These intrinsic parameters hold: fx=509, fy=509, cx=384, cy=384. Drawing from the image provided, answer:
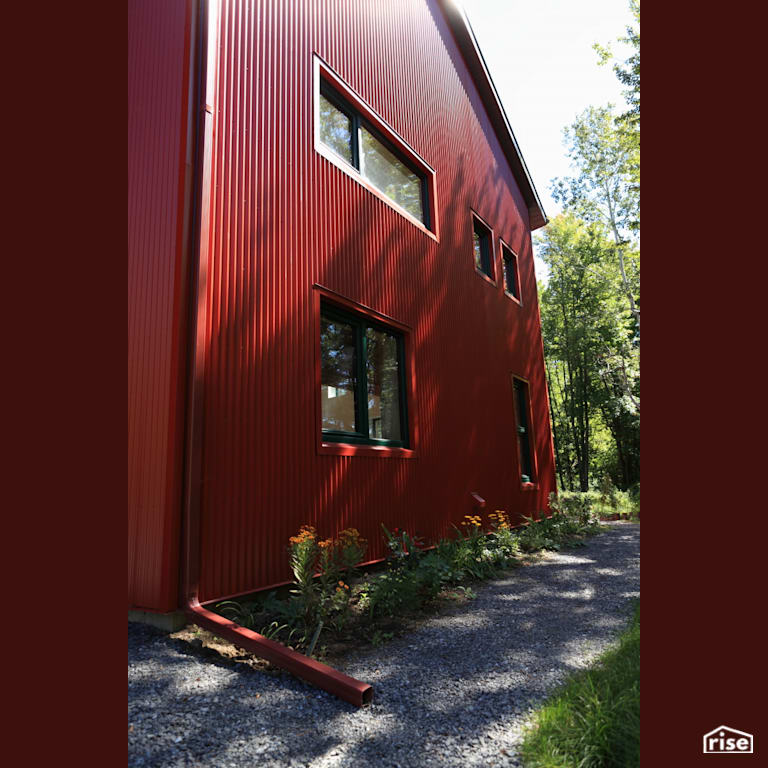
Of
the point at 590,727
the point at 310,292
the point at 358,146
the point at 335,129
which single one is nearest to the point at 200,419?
the point at 310,292

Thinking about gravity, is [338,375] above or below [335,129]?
below

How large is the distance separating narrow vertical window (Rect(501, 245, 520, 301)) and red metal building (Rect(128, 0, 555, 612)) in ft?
12.5

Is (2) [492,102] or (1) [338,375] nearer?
(1) [338,375]

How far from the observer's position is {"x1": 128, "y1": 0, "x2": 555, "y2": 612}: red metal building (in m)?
3.81

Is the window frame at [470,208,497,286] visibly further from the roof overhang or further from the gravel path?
the gravel path

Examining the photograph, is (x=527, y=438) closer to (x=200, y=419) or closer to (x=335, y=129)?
(x=335, y=129)

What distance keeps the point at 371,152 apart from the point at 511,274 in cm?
634
